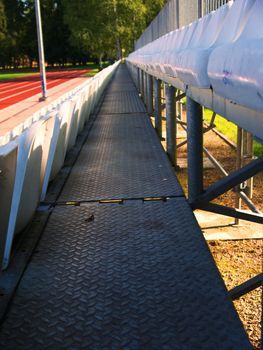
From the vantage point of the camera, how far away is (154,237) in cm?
364

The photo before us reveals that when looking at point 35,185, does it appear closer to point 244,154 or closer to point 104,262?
point 104,262

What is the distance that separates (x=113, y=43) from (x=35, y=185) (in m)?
65.6

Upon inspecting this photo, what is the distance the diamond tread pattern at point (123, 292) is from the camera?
7.90 ft

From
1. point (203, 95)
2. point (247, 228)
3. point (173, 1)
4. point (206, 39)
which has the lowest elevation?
point (247, 228)

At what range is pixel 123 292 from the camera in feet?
9.34

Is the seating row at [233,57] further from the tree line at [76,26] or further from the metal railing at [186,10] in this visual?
the tree line at [76,26]

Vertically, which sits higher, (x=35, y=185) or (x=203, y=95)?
Result: (x=203, y=95)

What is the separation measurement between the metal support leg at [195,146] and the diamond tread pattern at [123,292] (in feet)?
2.22

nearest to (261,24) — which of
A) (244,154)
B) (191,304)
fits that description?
(191,304)

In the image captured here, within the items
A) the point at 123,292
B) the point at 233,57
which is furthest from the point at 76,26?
the point at 233,57

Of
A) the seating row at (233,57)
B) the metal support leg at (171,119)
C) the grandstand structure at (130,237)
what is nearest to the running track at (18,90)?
the metal support leg at (171,119)

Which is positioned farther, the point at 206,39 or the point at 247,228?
the point at 247,228

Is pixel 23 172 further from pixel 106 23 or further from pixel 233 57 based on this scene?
pixel 106 23

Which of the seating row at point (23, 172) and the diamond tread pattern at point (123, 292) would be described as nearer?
the diamond tread pattern at point (123, 292)
